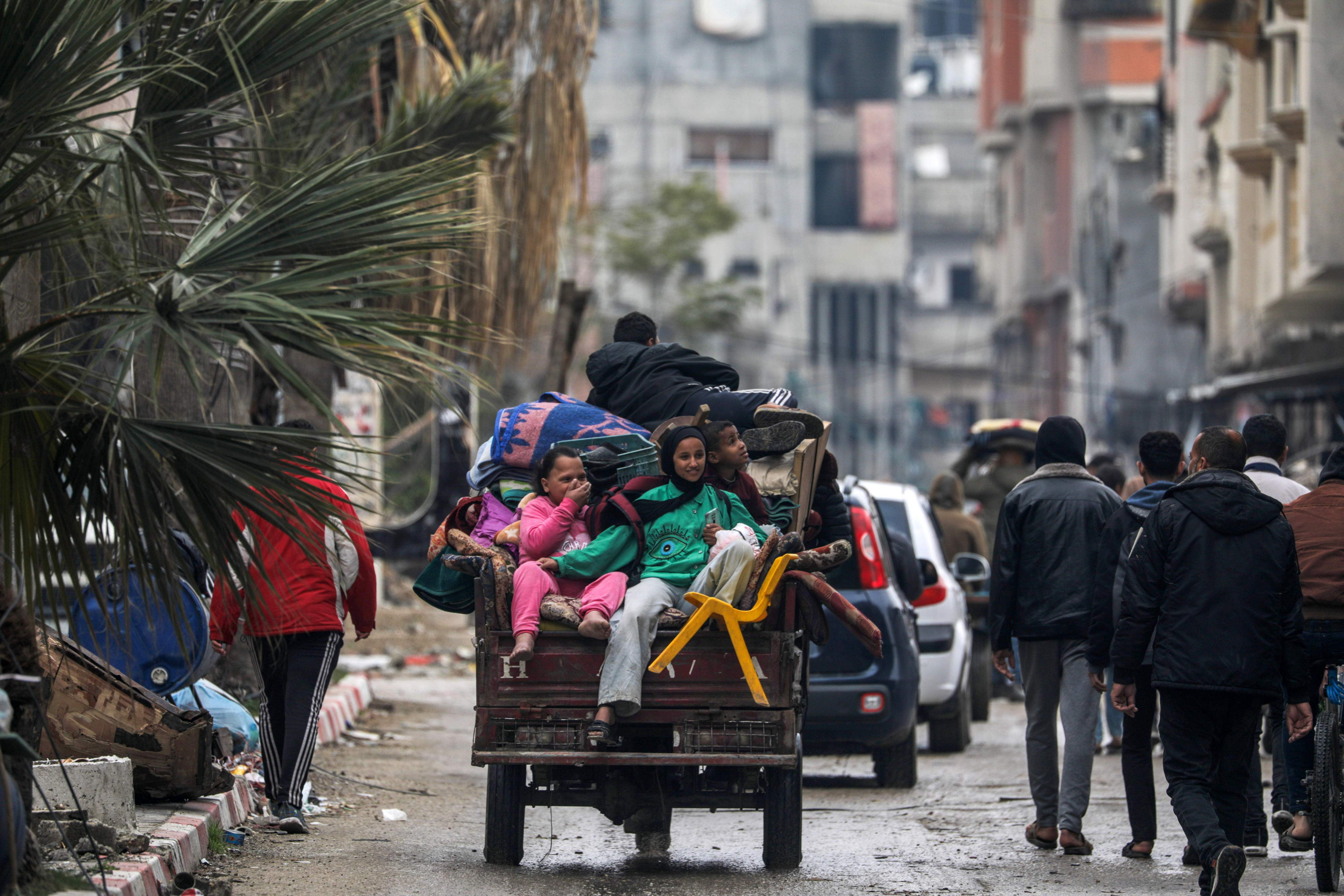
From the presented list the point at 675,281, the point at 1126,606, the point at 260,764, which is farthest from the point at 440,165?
the point at 675,281

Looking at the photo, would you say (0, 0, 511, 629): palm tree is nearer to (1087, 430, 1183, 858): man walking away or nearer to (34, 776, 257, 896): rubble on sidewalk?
(34, 776, 257, 896): rubble on sidewalk

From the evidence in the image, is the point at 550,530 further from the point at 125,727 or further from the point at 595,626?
the point at 125,727

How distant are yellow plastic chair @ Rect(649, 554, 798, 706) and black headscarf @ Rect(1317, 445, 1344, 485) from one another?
2472 millimetres

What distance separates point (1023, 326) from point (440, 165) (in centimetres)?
5967

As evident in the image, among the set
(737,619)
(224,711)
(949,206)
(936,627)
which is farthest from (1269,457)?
(949,206)

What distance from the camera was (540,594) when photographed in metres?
7.34

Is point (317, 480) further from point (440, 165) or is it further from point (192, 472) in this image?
point (440, 165)

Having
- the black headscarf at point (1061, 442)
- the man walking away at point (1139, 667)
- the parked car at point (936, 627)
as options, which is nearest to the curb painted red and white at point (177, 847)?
the man walking away at point (1139, 667)

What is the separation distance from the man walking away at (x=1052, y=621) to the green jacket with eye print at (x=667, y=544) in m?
1.53

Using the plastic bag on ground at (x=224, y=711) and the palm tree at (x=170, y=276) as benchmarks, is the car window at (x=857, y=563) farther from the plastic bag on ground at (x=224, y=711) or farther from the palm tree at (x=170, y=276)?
the palm tree at (x=170, y=276)

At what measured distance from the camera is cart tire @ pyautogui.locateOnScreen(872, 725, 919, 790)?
35.8ft

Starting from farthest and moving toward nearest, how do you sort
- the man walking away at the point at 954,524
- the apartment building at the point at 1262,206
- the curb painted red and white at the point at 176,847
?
the apartment building at the point at 1262,206 → the man walking away at the point at 954,524 → the curb painted red and white at the point at 176,847

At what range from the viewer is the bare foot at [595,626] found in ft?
23.7

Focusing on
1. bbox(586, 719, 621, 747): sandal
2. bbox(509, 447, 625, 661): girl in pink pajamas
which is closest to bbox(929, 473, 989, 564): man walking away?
bbox(509, 447, 625, 661): girl in pink pajamas
